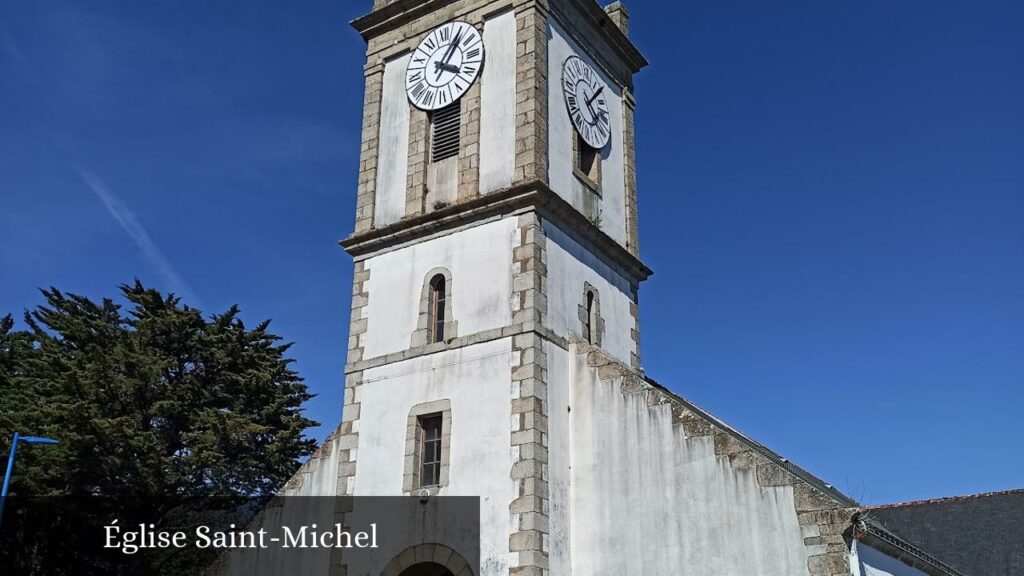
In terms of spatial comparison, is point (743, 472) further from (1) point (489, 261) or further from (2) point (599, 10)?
(2) point (599, 10)

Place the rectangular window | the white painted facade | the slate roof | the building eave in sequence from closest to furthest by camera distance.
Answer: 1. the building eave
2. the white painted facade
3. the rectangular window
4. the slate roof

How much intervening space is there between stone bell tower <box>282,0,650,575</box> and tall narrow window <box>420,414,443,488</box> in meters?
0.03

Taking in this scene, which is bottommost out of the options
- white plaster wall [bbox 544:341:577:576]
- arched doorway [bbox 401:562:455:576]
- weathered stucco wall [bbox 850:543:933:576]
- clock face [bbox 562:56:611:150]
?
weathered stucco wall [bbox 850:543:933:576]

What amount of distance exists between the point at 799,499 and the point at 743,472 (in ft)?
2.67

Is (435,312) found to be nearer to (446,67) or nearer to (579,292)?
(579,292)

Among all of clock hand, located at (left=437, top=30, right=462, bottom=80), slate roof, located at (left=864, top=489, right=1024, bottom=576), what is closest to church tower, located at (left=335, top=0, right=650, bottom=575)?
clock hand, located at (left=437, top=30, right=462, bottom=80)

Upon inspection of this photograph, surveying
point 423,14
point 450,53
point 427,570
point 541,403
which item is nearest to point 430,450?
point 427,570

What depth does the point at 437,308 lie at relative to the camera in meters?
15.5

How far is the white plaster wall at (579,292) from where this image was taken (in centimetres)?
A: 1505

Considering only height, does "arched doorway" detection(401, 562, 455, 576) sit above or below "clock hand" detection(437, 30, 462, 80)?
below

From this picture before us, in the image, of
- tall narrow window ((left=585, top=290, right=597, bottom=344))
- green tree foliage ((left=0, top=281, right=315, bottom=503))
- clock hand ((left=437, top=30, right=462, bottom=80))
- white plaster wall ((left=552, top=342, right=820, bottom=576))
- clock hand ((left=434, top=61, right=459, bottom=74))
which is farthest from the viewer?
green tree foliage ((left=0, top=281, right=315, bottom=503))

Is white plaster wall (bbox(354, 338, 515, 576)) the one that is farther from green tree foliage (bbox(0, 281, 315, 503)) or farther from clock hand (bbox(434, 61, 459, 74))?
green tree foliage (bbox(0, 281, 315, 503))

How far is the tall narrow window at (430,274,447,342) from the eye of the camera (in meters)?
15.3

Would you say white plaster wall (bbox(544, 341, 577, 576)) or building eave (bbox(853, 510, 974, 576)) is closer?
building eave (bbox(853, 510, 974, 576))
